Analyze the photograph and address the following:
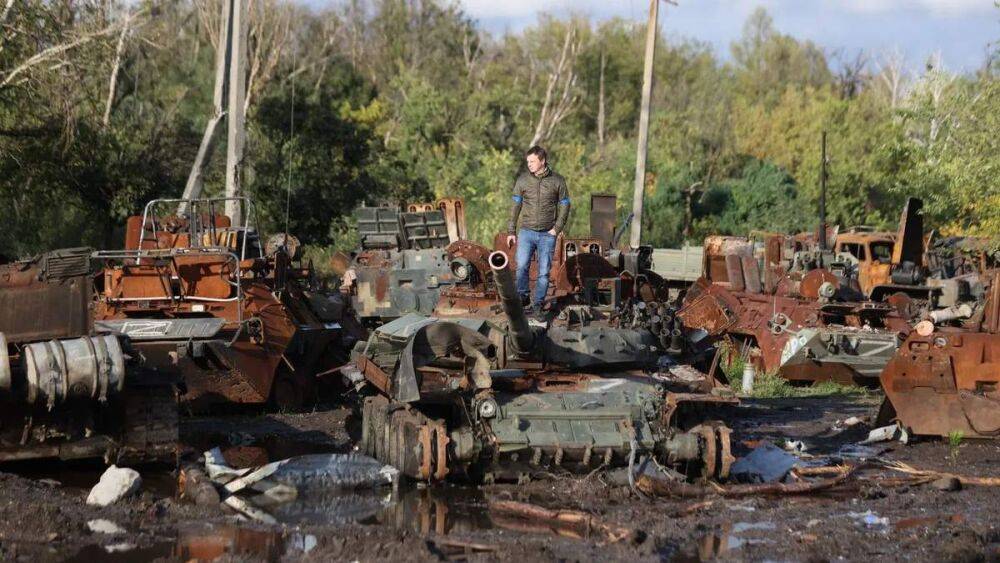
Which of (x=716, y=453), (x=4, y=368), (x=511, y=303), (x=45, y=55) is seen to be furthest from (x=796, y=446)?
(x=45, y=55)

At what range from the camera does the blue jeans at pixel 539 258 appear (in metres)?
13.1

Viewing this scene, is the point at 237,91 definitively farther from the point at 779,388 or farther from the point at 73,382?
the point at 73,382

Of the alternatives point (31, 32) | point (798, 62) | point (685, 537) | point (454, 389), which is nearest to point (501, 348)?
point (454, 389)

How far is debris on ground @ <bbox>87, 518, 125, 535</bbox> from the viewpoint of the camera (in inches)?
339

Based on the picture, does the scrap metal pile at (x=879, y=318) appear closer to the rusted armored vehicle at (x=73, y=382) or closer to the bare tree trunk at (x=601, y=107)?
the rusted armored vehicle at (x=73, y=382)

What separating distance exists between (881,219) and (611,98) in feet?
67.2

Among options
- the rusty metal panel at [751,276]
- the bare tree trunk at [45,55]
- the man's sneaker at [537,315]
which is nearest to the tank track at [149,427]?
the man's sneaker at [537,315]

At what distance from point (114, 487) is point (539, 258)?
5.09 metres

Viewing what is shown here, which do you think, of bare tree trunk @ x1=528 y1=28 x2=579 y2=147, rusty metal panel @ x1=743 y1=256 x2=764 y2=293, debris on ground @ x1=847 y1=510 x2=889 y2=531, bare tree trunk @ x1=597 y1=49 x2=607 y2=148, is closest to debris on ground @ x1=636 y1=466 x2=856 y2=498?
debris on ground @ x1=847 y1=510 x2=889 y2=531

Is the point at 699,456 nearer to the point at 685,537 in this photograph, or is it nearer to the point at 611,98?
the point at 685,537

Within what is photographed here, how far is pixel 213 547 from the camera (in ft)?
27.7

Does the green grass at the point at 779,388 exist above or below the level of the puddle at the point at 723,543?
below

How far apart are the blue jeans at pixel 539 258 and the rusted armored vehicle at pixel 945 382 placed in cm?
341

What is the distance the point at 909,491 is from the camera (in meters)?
10.8
